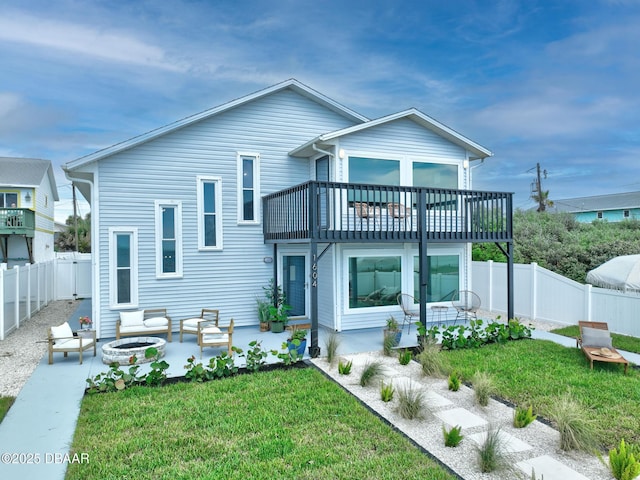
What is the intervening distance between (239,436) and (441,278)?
325 inches

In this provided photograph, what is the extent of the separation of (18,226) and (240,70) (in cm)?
1513

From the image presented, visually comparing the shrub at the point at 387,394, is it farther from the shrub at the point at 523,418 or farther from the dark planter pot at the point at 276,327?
the dark planter pot at the point at 276,327

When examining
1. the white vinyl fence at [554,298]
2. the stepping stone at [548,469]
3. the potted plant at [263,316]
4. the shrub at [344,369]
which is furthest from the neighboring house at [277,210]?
the stepping stone at [548,469]

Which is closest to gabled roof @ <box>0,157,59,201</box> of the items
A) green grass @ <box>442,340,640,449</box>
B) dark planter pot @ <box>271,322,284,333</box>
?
dark planter pot @ <box>271,322,284,333</box>

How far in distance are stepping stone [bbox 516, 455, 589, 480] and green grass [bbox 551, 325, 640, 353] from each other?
18.9 feet

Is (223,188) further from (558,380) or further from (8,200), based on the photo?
(8,200)

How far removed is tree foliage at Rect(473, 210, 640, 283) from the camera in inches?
535

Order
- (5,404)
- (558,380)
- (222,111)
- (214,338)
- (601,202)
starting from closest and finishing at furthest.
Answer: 1. (5,404)
2. (558,380)
3. (214,338)
4. (222,111)
5. (601,202)

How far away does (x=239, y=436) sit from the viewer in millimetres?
4555

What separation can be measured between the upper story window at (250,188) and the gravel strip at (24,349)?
17.6 feet

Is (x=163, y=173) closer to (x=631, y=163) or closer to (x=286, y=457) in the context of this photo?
(x=286, y=457)

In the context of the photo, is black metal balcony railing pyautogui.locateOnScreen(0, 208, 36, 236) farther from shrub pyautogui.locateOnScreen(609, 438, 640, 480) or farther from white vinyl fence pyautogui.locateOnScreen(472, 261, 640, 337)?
shrub pyautogui.locateOnScreen(609, 438, 640, 480)

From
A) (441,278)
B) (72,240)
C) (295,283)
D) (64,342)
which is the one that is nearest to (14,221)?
(72,240)

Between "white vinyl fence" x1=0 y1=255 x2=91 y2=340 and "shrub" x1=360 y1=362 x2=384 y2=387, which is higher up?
"white vinyl fence" x1=0 y1=255 x2=91 y2=340
